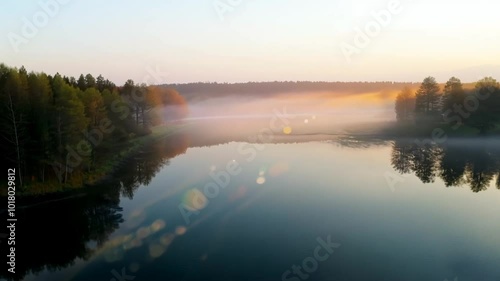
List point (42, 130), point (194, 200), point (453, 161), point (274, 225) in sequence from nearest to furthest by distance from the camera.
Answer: point (274, 225) < point (194, 200) < point (42, 130) < point (453, 161)

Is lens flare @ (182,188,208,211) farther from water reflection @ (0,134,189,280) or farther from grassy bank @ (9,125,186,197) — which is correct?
grassy bank @ (9,125,186,197)

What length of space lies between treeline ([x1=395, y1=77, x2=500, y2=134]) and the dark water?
4029cm

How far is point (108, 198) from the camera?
160 ft

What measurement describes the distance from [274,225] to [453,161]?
54832 mm

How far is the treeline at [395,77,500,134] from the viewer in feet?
332

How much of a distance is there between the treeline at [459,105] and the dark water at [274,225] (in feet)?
132

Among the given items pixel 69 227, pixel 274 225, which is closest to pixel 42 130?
pixel 69 227

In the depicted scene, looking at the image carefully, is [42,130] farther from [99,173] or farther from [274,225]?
[274,225]

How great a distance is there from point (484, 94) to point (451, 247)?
90.8 metres

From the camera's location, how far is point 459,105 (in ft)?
352

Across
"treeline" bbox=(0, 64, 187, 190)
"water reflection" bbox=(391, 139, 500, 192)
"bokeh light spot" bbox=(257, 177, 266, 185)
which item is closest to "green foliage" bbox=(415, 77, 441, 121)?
"water reflection" bbox=(391, 139, 500, 192)

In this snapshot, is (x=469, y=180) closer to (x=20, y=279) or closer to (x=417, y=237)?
(x=417, y=237)

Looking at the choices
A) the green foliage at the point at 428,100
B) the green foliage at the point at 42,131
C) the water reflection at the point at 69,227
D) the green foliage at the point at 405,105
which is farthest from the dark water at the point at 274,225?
the green foliage at the point at 405,105

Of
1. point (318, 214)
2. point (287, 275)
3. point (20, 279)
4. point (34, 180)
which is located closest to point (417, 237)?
point (318, 214)
